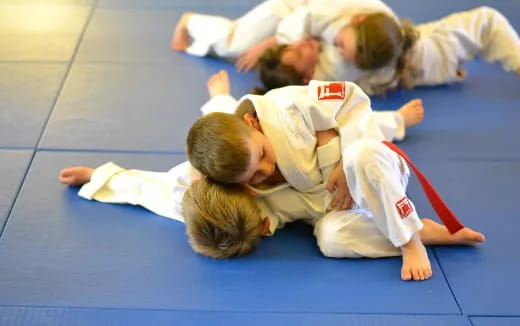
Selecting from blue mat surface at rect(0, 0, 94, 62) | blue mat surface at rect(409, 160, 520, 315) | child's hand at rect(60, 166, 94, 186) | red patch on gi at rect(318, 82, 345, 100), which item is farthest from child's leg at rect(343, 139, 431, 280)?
blue mat surface at rect(0, 0, 94, 62)

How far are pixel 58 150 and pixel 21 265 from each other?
633 millimetres

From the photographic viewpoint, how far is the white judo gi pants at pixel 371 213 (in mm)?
Result: 1933

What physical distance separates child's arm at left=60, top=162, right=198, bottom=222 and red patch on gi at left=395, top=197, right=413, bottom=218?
2.46 feet

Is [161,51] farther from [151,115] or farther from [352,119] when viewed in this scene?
[352,119]

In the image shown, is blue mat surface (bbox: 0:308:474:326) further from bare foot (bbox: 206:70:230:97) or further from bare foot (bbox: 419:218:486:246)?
bare foot (bbox: 206:70:230:97)

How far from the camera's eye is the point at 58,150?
8.27ft

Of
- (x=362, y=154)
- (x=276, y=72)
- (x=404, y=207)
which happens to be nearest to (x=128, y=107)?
(x=276, y=72)

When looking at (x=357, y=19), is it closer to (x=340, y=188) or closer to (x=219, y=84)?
(x=219, y=84)

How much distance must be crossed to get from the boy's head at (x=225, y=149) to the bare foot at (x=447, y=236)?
617mm

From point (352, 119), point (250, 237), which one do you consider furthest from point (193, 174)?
point (352, 119)

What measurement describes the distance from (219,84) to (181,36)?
561mm

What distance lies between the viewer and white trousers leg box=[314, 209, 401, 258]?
81.4 inches

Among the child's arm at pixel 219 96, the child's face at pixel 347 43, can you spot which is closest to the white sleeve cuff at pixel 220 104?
the child's arm at pixel 219 96

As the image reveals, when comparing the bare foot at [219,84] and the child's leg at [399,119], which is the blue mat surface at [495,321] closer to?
the child's leg at [399,119]
